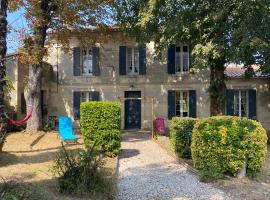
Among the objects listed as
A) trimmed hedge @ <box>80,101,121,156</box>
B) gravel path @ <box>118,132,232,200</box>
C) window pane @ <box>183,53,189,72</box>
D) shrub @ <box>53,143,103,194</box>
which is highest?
window pane @ <box>183,53,189,72</box>

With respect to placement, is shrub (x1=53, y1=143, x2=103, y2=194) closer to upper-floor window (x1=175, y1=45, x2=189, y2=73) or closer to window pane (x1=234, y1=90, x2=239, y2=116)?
upper-floor window (x1=175, y1=45, x2=189, y2=73)

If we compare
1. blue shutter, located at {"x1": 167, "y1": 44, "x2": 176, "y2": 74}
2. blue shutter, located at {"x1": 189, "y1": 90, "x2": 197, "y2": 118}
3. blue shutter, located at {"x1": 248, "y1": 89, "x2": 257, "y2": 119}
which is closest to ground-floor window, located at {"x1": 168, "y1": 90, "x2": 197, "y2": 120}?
blue shutter, located at {"x1": 189, "y1": 90, "x2": 197, "y2": 118}

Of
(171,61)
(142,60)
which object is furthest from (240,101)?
(142,60)

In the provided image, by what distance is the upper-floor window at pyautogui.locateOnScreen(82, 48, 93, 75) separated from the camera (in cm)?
2384

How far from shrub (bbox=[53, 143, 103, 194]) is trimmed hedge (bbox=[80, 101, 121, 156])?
13.7ft

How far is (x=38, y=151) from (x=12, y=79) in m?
9.52

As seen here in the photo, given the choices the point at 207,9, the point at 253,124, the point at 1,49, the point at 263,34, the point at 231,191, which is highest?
the point at 207,9

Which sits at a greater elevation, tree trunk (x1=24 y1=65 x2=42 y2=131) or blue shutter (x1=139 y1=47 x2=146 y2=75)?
blue shutter (x1=139 y1=47 x2=146 y2=75)

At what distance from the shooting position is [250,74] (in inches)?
697

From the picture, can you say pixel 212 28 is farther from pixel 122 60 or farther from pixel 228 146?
pixel 122 60

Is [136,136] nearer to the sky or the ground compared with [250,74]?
nearer to the ground

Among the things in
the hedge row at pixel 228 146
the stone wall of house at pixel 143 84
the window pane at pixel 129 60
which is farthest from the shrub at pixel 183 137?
the window pane at pixel 129 60

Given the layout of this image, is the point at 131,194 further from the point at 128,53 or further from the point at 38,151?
the point at 128,53

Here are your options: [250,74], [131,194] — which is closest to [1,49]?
[131,194]
